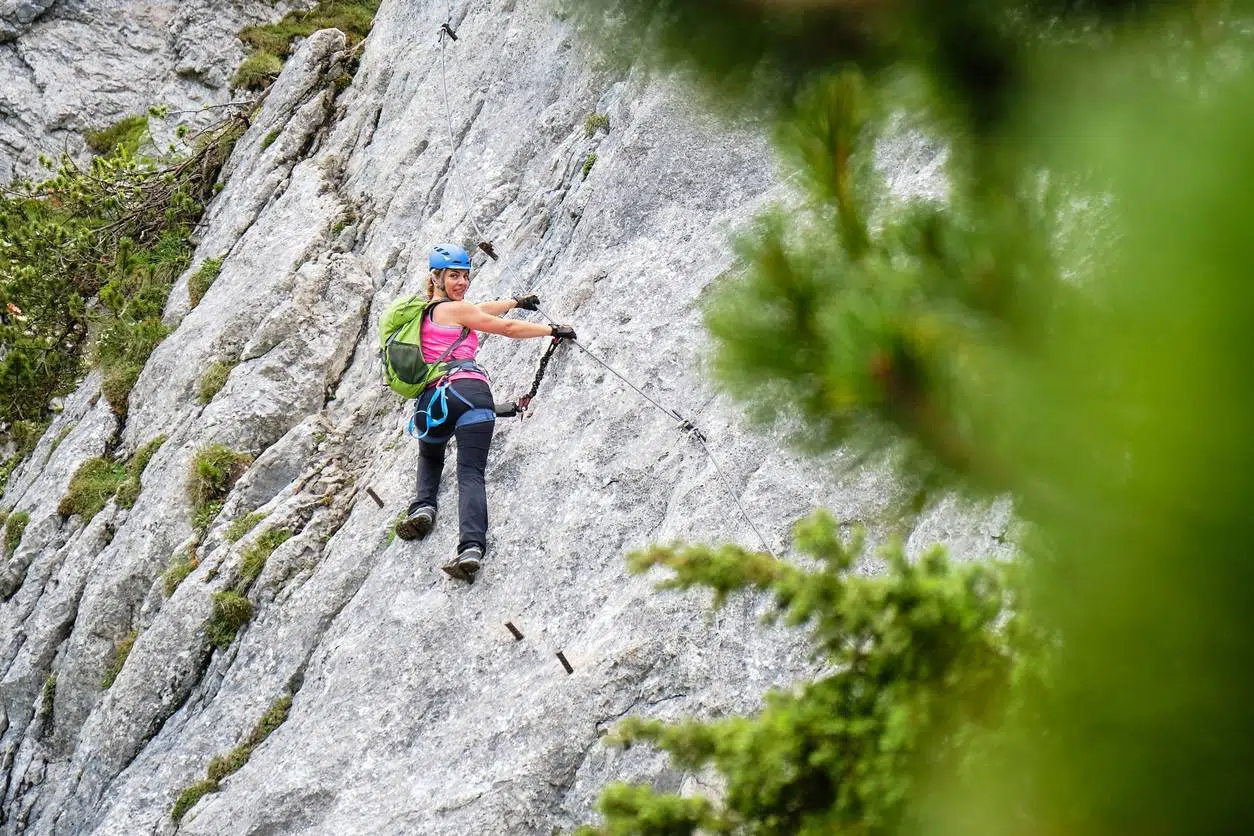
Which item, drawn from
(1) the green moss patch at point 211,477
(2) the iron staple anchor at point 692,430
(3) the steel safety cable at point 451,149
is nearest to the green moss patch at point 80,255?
(3) the steel safety cable at point 451,149

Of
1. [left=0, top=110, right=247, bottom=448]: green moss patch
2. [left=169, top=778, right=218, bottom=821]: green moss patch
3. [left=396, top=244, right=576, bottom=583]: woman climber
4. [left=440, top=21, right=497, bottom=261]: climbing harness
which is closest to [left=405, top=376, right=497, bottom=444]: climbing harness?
[left=396, top=244, right=576, bottom=583]: woman climber

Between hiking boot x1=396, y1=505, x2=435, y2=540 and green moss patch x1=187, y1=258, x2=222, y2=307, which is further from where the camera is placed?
green moss patch x1=187, y1=258, x2=222, y2=307

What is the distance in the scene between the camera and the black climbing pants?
9000mm

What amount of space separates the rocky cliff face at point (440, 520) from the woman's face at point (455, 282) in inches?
49.8

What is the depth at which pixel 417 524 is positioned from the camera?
31.9ft

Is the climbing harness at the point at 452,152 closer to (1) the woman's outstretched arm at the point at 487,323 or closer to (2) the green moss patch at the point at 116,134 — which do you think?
(1) the woman's outstretched arm at the point at 487,323

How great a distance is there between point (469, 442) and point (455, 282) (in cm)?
157

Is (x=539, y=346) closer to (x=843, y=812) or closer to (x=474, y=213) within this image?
(x=474, y=213)

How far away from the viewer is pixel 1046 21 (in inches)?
88.1

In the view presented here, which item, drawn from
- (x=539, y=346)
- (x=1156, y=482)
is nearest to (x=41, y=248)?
(x=539, y=346)

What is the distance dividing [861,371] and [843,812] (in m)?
1.76

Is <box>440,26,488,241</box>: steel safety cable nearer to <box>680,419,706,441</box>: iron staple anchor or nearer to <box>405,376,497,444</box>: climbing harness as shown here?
<box>405,376,497,444</box>: climbing harness

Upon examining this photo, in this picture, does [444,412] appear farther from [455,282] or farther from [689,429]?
[689,429]

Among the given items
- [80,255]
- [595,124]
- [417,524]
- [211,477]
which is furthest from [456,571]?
[80,255]
